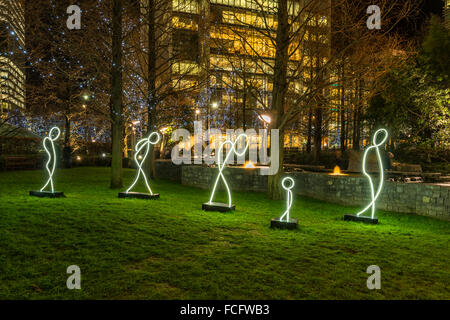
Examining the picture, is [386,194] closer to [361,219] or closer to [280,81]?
[361,219]

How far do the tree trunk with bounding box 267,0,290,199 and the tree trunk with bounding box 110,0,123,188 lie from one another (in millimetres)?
5794

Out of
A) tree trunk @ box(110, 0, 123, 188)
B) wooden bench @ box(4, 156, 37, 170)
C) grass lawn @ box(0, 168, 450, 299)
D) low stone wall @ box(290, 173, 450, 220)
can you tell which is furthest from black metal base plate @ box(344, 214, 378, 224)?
wooden bench @ box(4, 156, 37, 170)

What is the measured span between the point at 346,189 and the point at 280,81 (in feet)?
14.3

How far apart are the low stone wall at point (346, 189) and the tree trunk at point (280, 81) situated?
5.50 ft

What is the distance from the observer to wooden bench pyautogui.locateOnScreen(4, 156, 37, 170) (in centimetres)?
2128

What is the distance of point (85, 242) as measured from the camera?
18.5 ft

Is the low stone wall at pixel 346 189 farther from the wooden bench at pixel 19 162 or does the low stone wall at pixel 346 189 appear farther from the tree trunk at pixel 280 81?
the wooden bench at pixel 19 162

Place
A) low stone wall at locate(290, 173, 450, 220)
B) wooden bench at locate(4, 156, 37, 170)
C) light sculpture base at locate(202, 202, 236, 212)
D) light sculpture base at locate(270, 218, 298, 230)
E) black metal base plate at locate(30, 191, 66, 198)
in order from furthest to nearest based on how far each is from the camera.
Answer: wooden bench at locate(4, 156, 37, 170) < black metal base plate at locate(30, 191, 66, 198) < low stone wall at locate(290, 173, 450, 220) < light sculpture base at locate(202, 202, 236, 212) < light sculpture base at locate(270, 218, 298, 230)

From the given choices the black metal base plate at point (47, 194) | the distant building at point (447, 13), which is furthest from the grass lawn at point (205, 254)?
the distant building at point (447, 13)

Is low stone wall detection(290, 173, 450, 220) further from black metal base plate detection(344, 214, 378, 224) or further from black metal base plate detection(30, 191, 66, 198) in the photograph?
black metal base plate detection(30, 191, 66, 198)

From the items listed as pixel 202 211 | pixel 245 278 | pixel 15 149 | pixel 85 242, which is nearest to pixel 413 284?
pixel 245 278

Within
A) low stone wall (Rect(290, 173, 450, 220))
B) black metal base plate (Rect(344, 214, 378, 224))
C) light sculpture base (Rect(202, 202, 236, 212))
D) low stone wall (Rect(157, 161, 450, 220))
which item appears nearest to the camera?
black metal base plate (Rect(344, 214, 378, 224))

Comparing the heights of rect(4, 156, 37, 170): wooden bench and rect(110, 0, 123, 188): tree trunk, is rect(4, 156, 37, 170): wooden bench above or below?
below

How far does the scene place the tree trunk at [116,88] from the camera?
12734mm
